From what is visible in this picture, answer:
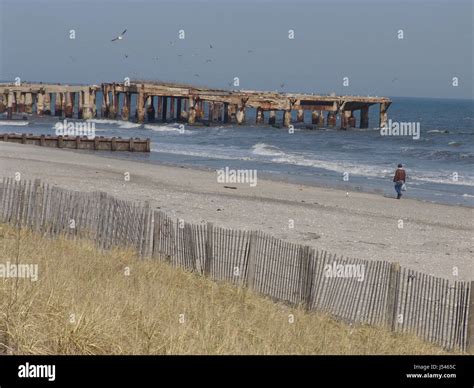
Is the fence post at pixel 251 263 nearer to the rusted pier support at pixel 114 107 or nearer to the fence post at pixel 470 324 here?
the fence post at pixel 470 324

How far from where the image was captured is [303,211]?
24672mm

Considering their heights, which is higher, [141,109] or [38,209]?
[141,109]

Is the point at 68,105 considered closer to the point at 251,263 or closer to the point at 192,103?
the point at 192,103

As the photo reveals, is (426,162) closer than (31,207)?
No

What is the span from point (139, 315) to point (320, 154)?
47550 mm

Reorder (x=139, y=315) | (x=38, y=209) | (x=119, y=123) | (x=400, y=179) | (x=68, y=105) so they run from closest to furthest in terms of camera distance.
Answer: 1. (x=139, y=315)
2. (x=38, y=209)
3. (x=400, y=179)
4. (x=119, y=123)
5. (x=68, y=105)

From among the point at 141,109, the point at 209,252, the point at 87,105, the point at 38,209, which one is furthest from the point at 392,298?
the point at 87,105

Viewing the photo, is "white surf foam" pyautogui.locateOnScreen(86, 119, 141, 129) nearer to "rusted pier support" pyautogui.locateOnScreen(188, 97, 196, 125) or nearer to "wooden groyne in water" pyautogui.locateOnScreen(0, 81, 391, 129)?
"wooden groyne in water" pyautogui.locateOnScreen(0, 81, 391, 129)

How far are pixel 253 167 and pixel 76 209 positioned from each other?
2831 centimetres

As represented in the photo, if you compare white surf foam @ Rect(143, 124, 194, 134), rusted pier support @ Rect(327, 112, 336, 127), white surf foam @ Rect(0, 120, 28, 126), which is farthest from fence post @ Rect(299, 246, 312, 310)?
rusted pier support @ Rect(327, 112, 336, 127)
